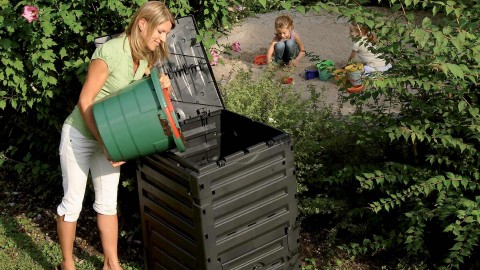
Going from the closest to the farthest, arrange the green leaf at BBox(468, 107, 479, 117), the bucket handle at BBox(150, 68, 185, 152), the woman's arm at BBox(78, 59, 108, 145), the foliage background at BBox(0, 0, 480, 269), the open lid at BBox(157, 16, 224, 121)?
the bucket handle at BBox(150, 68, 185, 152) → the woman's arm at BBox(78, 59, 108, 145) → the green leaf at BBox(468, 107, 479, 117) → the foliage background at BBox(0, 0, 480, 269) → the open lid at BBox(157, 16, 224, 121)

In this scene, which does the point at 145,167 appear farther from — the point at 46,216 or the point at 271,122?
the point at 46,216

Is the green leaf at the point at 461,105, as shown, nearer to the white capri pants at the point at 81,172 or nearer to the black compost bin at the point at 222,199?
the black compost bin at the point at 222,199

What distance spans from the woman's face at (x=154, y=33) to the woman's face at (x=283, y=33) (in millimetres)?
4782

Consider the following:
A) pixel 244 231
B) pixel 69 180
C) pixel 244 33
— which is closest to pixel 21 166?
pixel 69 180

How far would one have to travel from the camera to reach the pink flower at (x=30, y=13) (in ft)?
15.7

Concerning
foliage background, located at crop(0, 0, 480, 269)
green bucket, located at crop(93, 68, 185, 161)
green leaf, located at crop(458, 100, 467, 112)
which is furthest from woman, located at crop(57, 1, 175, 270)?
green leaf, located at crop(458, 100, 467, 112)

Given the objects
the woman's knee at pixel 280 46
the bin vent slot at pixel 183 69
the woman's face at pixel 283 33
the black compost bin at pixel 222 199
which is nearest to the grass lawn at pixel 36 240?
the black compost bin at pixel 222 199

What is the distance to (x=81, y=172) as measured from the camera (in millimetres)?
4441

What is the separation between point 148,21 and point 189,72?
91cm

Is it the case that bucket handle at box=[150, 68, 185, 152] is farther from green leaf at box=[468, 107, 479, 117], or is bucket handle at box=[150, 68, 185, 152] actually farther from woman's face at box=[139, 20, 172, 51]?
green leaf at box=[468, 107, 479, 117]

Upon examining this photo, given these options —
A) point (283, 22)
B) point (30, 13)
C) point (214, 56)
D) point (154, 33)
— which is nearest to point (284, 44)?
point (283, 22)

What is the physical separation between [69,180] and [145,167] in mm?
464

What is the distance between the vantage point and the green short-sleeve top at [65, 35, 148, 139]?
4.11 meters

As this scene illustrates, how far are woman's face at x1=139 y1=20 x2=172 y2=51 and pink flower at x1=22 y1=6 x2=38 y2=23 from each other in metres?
1.00
